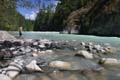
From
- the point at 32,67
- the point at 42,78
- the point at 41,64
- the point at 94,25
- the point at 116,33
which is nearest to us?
the point at 42,78

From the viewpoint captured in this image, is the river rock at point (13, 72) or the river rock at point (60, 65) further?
the river rock at point (60, 65)

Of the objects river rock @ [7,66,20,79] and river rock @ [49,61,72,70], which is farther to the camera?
river rock @ [49,61,72,70]

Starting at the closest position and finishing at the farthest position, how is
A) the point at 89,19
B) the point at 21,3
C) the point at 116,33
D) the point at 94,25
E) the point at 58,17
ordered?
1. the point at 21,3
2. the point at 116,33
3. the point at 94,25
4. the point at 89,19
5. the point at 58,17

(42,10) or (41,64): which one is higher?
(42,10)

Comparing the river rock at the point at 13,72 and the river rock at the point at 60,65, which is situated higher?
the river rock at the point at 13,72

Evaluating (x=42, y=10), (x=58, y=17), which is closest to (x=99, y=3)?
(x=58, y=17)

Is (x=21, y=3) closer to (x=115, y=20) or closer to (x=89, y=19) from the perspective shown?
(x=115, y=20)

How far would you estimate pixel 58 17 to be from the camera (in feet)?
385

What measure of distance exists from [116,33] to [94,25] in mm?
14197

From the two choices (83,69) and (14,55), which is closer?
(83,69)

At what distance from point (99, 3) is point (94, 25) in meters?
8.07

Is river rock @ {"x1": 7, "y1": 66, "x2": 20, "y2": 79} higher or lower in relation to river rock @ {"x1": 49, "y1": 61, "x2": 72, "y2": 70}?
higher

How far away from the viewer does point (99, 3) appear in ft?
251

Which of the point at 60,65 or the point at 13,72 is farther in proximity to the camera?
the point at 60,65
